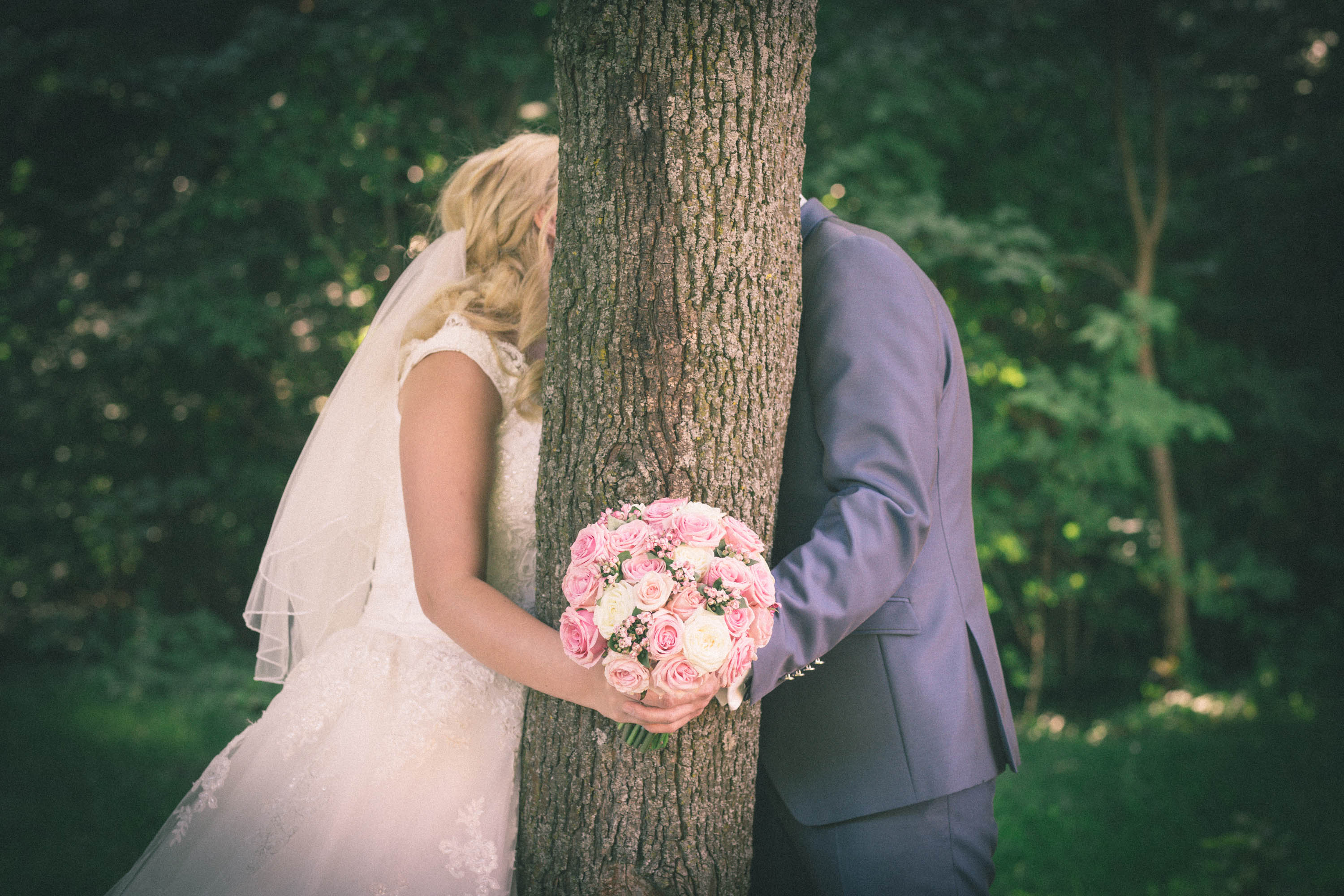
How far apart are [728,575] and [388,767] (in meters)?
1.06

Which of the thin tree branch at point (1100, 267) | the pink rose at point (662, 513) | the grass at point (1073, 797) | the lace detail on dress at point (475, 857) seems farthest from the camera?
the thin tree branch at point (1100, 267)

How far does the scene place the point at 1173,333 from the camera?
7.61 metres

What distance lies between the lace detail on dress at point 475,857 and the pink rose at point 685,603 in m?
0.87

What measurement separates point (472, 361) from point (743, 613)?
959 millimetres

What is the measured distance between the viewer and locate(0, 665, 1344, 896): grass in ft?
13.4

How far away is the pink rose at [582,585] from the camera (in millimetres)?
1589

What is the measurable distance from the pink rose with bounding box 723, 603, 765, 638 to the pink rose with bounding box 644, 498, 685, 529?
0.62 feet

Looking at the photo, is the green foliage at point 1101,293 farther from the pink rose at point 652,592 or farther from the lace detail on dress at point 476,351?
the pink rose at point 652,592

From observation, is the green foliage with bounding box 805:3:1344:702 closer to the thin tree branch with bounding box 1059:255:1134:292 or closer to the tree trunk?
the thin tree branch with bounding box 1059:255:1134:292

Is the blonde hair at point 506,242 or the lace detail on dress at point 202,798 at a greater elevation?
the blonde hair at point 506,242

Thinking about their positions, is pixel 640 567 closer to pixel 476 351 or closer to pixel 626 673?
pixel 626 673

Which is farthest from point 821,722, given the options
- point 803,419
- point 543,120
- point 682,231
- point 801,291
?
point 543,120

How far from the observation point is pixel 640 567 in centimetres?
156

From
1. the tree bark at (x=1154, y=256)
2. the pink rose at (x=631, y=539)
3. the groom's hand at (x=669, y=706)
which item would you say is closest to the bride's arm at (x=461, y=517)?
the groom's hand at (x=669, y=706)
